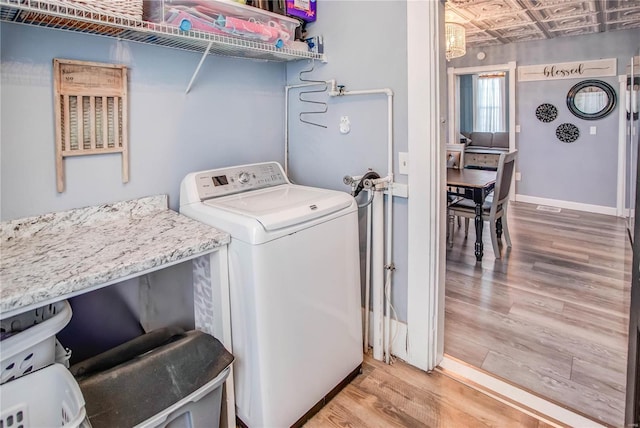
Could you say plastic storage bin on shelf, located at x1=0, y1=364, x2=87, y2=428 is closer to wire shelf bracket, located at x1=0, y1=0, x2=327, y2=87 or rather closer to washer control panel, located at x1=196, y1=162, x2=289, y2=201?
washer control panel, located at x1=196, y1=162, x2=289, y2=201

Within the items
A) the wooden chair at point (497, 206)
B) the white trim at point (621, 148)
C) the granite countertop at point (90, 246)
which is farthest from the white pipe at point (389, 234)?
the white trim at point (621, 148)

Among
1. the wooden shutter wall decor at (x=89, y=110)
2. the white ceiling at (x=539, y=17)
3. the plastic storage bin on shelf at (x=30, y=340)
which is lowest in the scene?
the plastic storage bin on shelf at (x=30, y=340)

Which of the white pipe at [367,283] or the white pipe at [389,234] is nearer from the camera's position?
the white pipe at [389,234]

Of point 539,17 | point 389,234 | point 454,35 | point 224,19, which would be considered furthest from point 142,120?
point 539,17

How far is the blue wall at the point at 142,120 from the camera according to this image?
1436mm

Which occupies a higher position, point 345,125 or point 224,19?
point 224,19

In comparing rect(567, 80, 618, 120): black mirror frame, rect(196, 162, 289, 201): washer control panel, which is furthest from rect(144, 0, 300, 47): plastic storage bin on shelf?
rect(567, 80, 618, 120): black mirror frame

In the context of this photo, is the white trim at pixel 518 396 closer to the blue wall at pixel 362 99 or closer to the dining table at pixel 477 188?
the blue wall at pixel 362 99

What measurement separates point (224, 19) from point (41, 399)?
147 cm

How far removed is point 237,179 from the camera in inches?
75.6

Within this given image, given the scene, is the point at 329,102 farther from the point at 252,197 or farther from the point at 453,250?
the point at 453,250

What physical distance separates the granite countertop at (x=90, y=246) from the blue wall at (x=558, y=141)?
17.9ft

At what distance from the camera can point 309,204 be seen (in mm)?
1610

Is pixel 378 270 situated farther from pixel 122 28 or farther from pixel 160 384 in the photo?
pixel 122 28
